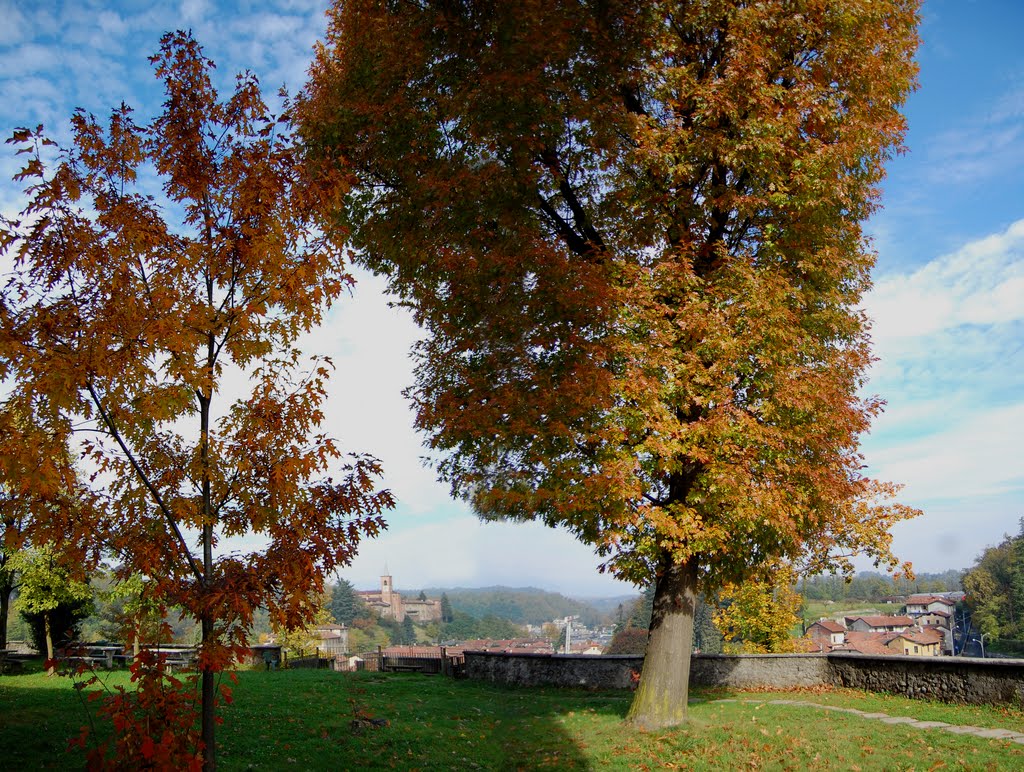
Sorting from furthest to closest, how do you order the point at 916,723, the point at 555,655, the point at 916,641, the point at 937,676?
the point at 916,641 → the point at 555,655 → the point at 937,676 → the point at 916,723

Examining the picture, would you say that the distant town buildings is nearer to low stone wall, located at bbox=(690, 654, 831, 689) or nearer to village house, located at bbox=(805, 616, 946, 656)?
village house, located at bbox=(805, 616, 946, 656)

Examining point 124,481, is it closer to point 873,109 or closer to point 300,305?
point 300,305

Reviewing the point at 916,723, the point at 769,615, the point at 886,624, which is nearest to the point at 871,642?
the point at 886,624

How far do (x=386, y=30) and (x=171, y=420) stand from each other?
7.72m

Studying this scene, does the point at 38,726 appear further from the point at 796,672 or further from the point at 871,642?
the point at 871,642

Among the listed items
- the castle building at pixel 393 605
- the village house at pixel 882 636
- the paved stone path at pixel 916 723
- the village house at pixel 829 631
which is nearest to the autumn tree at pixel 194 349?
the paved stone path at pixel 916 723

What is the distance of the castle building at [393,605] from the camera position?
16062cm

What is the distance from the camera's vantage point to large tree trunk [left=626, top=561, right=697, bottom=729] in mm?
9961

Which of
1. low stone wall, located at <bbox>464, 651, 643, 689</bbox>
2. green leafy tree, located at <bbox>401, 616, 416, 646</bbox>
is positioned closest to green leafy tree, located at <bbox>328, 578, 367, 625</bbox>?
green leafy tree, located at <bbox>401, 616, 416, 646</bbox>

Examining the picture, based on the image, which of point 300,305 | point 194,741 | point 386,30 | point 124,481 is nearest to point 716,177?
point 386,30

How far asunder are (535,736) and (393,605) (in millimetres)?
168763

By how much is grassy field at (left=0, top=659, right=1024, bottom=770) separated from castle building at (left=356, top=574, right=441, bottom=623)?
487 feet

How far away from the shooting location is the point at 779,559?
11.1 meters

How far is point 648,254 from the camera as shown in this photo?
11.3m
